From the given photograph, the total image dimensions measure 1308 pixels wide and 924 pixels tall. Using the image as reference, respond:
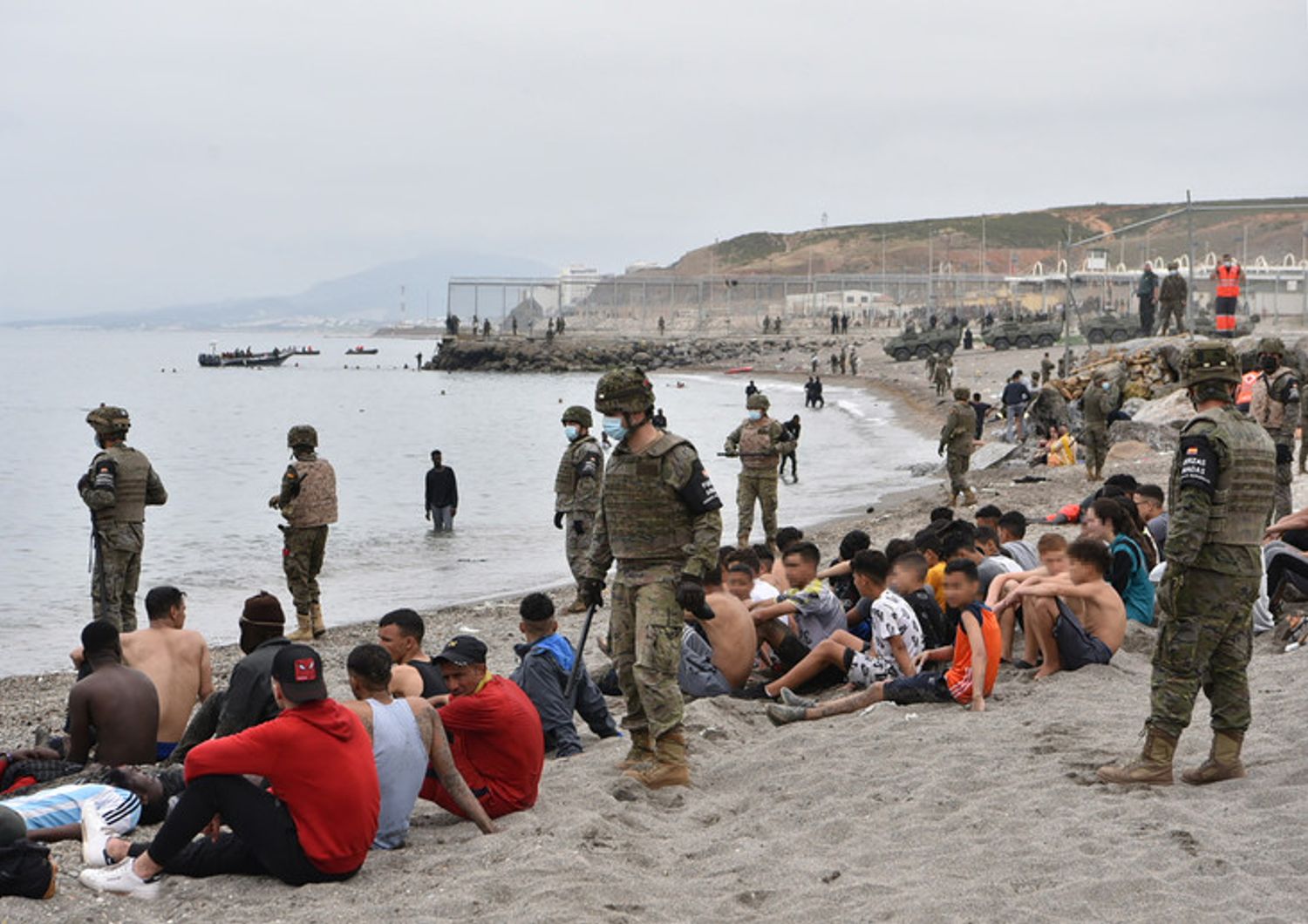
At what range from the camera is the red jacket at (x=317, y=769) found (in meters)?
5.08

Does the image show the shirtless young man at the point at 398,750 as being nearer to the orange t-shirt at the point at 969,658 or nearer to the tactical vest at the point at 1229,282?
the orange t-shirt at the point at 969,658

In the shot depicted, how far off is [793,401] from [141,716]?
4638 centimetres

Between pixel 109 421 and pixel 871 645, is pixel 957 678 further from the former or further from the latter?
pixel 109 421

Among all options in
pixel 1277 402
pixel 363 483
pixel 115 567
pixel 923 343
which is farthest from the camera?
pixel 923 343

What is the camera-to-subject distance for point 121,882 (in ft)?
17.0

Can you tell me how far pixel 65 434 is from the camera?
184 feet

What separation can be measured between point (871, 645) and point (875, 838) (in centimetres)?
278

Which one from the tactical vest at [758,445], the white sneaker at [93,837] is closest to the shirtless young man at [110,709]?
the white sneaker at [93,837]

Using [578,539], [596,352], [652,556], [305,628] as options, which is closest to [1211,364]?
[652,556]

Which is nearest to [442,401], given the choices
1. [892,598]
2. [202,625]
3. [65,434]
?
[65,434]

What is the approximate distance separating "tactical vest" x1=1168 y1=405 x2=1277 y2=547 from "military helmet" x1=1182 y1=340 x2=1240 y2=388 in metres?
0.20

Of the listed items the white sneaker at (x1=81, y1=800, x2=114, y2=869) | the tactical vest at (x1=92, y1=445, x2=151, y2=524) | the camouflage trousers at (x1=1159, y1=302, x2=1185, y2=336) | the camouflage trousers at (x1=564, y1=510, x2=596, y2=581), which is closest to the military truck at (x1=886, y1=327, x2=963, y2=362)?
the camouflage trousers at (x1=1159, y1=302, x2=1185, y2=336)

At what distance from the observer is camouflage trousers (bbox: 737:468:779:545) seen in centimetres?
1543

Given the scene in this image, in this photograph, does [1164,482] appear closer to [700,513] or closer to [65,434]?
[700,513]
